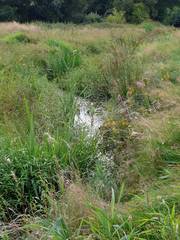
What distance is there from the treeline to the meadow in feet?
93.3

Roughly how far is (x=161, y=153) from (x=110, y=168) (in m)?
0.57

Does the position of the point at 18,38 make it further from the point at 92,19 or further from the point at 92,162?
the point at 92,19

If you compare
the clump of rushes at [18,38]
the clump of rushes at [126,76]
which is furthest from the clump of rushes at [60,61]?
the clump of rushes at [18,38]

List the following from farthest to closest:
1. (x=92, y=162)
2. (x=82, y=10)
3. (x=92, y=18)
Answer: (x=82, y=10) < (x=92, y=18) < (x=92, y=162)

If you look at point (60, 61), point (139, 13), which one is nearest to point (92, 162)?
point (60, 61)

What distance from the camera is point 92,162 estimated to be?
15.1ft

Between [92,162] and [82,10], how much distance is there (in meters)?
35.1

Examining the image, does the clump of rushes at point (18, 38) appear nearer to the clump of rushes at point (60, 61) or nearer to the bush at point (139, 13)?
the clump of rushes at point (60, 61)

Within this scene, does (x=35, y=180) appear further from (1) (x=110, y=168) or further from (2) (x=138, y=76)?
(2) (x=138, y=76)

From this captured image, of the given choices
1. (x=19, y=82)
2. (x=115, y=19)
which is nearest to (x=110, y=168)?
(x=19, y=82)

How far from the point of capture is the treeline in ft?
116

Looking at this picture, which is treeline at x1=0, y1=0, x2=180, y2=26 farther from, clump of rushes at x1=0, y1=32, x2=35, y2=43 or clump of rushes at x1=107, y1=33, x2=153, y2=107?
clump of rushes at x1=107, y1=33, x2=153, y2=107

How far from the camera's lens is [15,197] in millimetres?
4098

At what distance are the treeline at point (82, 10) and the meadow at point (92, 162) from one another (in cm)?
2844
